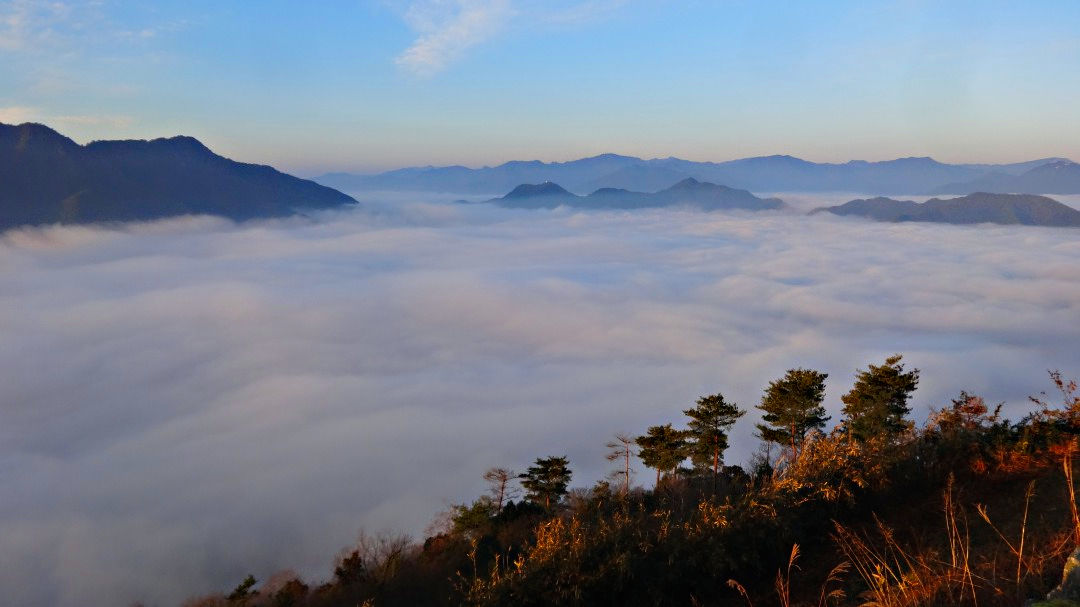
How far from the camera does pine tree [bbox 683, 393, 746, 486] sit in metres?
30.8

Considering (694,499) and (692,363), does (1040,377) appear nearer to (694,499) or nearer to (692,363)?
(692,363)

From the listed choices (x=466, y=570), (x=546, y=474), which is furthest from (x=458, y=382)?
(x=466, y=570)

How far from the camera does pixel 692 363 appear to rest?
15550 cm

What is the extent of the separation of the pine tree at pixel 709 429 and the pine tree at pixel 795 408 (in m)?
2.16

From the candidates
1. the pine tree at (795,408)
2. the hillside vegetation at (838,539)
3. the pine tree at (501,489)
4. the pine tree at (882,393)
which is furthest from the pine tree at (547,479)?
the pine tree at (882,393)

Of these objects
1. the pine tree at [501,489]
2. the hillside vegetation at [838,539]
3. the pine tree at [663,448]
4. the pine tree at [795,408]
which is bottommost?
the pine tree at [501,489]

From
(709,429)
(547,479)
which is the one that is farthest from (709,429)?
(547,479)

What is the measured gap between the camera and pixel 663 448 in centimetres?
3155

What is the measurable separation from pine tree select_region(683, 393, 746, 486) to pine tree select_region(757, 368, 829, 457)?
7.08ft

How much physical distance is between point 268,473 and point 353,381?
6139 cm

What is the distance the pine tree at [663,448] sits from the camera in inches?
1232

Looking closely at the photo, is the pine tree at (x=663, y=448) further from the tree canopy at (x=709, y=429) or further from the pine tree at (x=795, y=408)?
the pine tree at (x=795, y=408)

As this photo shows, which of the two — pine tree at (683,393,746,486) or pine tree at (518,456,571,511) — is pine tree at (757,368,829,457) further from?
pine tree at (518,456,571,511)

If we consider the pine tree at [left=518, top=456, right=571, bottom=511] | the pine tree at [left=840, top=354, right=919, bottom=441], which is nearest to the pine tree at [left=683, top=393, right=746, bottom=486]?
the pine tree at [left=840, top=354, right=919, bottom=441]
